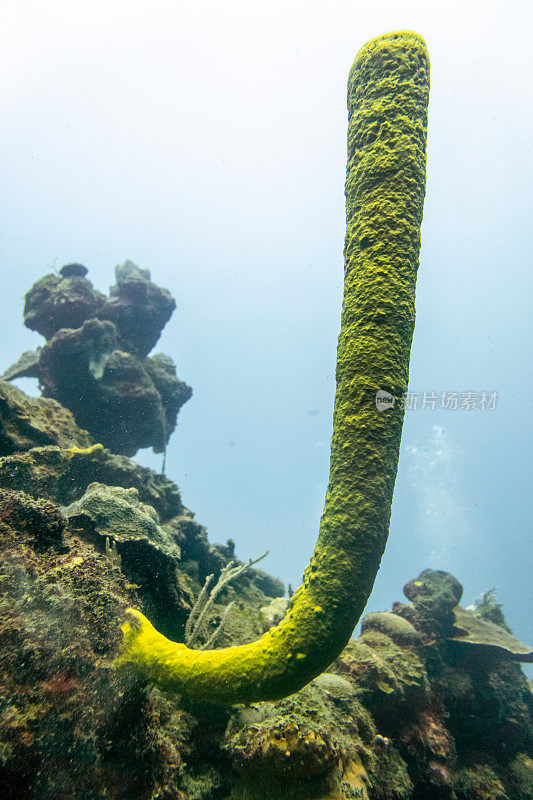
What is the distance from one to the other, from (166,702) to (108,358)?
10318 millimetres

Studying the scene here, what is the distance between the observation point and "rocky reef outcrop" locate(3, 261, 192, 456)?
11305 millimetres

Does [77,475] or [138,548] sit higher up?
[77,475]

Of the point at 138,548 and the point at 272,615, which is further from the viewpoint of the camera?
the point at 272,615

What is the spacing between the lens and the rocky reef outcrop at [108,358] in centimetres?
1130

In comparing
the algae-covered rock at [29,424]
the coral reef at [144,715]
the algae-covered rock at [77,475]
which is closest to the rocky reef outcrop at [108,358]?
the algae-covered rock at [77,475]

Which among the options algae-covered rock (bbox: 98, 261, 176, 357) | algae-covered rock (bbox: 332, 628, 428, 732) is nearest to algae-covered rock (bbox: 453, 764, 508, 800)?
algae-covered rock (bbox: 332, 628, 428, 732)

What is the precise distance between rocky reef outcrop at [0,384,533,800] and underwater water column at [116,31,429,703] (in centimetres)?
43

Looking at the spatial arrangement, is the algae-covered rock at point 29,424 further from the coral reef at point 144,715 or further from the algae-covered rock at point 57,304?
the algae-covered rock at point 57,304

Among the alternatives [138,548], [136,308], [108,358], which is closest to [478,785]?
[138,548]

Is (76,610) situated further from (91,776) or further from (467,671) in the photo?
(467,671)

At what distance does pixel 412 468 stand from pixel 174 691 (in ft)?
427

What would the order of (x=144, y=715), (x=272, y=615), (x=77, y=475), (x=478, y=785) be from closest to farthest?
(x=144, y=715) → (x=478, y=785) → (x=272, y=615) → (x=77, y=475)

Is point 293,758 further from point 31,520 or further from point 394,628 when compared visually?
point 394,628

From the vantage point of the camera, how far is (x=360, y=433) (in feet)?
9.48
